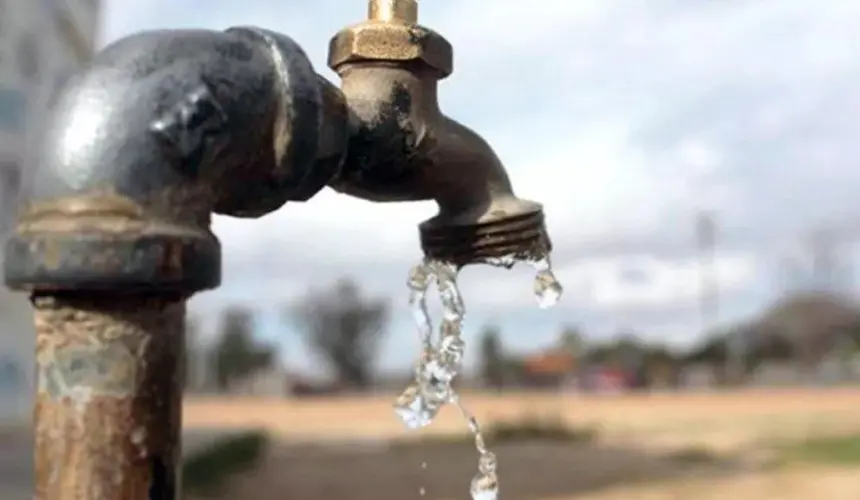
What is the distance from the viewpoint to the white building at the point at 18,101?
8.38 metres

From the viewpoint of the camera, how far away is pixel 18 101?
8625 millimetres

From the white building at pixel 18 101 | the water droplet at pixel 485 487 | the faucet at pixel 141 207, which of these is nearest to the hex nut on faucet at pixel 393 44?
the faucet at pixel 141 207

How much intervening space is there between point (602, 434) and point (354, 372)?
91.5ft

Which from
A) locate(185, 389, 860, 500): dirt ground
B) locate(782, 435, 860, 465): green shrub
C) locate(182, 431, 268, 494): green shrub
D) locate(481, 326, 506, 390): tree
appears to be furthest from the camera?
locate(481, 326, 506, 390): tree

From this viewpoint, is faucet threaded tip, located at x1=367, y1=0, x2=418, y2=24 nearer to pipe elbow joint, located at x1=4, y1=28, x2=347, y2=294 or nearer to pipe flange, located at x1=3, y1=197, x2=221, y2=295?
pipe elbow joint, located at x1=4, y1=28, x2=347, y2=294

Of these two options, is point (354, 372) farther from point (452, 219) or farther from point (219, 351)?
point (452, 219)

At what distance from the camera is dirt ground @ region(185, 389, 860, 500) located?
393 inches

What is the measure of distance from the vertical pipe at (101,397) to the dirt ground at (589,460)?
669cm

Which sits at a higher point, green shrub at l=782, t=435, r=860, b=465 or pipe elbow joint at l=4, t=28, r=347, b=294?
pipe elbow joint at l=4, t=28, r=347, b=294

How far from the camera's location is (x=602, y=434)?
17.0 metres

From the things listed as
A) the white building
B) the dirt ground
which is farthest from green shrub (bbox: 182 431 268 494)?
the white building

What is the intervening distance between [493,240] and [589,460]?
12.1 meters

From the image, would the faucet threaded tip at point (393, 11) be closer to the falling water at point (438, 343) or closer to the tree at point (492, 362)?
the falling water at point (438, 343)

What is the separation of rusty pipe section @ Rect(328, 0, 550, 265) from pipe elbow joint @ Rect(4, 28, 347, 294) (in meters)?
0.11
